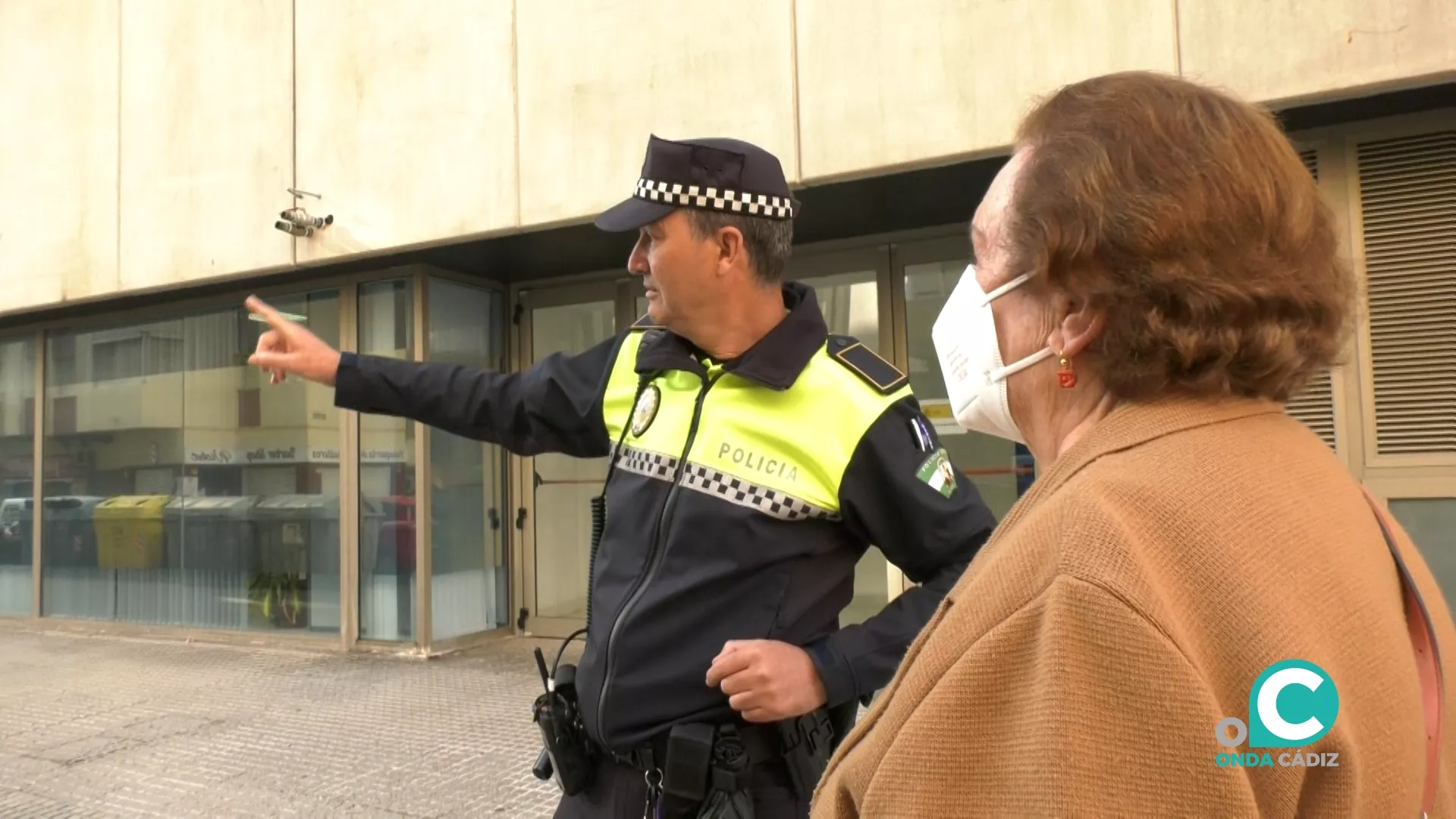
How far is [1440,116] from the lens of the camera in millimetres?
4879

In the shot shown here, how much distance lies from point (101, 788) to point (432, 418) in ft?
13.1

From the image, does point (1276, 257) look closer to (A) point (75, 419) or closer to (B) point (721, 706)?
(B) point (721, 706)

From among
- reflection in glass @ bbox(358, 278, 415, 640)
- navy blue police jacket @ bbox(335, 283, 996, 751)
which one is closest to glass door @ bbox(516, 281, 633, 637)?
reflection in glass @ bbox(358, 278, 415, 640)

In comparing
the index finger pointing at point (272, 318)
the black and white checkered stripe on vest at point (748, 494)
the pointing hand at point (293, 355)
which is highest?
the index finger pointing at point (272, 318)

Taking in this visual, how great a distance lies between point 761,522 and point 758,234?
61cm

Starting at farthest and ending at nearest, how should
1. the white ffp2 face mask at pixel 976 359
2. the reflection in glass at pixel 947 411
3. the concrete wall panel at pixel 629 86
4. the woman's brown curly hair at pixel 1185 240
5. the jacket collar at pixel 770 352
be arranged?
the reflection in glass at pixel 947 411 < the concrete wall panel at pixel 629 86 < the jacket collar at pixel 770 352 < the white ffp2 face mask at pixel 976 359 < the woman's brown curly hair at pixel 1185 240

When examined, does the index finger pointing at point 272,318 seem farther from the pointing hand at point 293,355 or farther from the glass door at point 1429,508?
the glass door at point 1429,508

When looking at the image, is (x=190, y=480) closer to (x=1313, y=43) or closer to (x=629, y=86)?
(x=629, y=86)

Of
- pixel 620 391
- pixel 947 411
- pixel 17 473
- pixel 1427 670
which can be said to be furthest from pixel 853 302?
pixel 17 473

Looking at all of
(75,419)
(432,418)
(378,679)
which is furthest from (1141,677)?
(75,419)

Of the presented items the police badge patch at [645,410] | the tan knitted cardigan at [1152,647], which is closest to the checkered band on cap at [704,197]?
the police badge patch at [645,410]

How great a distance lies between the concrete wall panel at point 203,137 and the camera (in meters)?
7.80

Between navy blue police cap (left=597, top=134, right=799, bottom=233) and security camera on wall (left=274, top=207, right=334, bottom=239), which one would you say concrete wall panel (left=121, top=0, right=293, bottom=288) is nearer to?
security camera on wall (left=274, top=207, right=334, bottom=239)

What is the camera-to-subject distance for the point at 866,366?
203 cm
